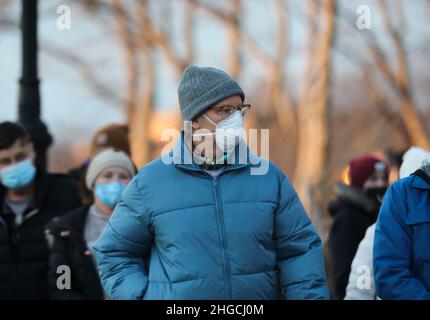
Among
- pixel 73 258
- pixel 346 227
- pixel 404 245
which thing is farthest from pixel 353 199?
pixel 404 245

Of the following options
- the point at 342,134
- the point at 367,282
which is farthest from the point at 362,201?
the point at 342,134

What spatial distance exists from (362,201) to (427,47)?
1716 centimetres

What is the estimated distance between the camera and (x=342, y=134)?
31125mm

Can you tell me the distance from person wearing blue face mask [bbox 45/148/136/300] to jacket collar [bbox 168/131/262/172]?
179cm

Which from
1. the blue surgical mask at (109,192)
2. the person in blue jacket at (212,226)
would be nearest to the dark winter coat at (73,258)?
the blue surgical mask at (109,192)

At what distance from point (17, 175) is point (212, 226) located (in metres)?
2.74

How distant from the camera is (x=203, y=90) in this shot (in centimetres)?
443

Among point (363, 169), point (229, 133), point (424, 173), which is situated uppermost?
point (229, 133)

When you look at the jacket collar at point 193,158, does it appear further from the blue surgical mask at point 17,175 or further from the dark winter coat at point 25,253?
the blue surgical mask at point 17,175

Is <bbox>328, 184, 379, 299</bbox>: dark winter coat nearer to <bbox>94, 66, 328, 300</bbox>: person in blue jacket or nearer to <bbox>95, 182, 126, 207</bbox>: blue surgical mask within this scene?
<bbox>95, 182, 126, 207</bbox>: blue surgical mask

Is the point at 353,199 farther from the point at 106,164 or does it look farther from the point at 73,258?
the point at 73,258

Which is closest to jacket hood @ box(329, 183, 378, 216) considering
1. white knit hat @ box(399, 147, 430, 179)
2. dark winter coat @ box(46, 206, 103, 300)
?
white knit hat @ box(399, 147, 430, 179)

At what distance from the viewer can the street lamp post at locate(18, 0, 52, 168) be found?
7.99m
